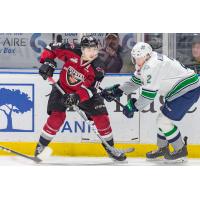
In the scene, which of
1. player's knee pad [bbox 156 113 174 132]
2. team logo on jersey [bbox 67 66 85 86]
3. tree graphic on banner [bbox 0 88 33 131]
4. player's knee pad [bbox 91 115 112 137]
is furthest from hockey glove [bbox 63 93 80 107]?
player's knee pad [bbox 156 113 174 132]

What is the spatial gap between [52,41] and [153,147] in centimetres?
126

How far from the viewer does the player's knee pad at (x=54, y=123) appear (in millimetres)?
6496

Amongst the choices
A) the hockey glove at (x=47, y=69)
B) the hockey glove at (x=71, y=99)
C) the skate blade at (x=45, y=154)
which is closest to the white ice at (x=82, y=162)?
the skate blade at (x=45, y=154)

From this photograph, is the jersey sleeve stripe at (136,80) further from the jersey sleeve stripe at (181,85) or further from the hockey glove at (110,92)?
the jersey sleeve stripe at (181,85)

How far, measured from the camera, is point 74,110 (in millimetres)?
6570

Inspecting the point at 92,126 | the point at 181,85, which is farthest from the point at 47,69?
the point at 181,85

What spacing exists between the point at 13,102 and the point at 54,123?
16.9 inches

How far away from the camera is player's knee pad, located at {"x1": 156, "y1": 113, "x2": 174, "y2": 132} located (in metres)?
6.38

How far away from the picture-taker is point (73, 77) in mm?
6445

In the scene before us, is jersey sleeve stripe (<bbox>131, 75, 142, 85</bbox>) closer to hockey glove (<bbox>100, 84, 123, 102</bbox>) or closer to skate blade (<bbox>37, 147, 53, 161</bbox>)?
hockey glove (<bbox>100, 84, 123, 102</bbox>)

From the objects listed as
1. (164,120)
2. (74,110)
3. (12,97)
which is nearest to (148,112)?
(164,120)

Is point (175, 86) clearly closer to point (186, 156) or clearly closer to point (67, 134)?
point (186, 156)

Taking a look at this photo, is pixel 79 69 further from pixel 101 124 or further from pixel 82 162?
pixel 82 162

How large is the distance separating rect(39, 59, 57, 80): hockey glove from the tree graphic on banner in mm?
343
